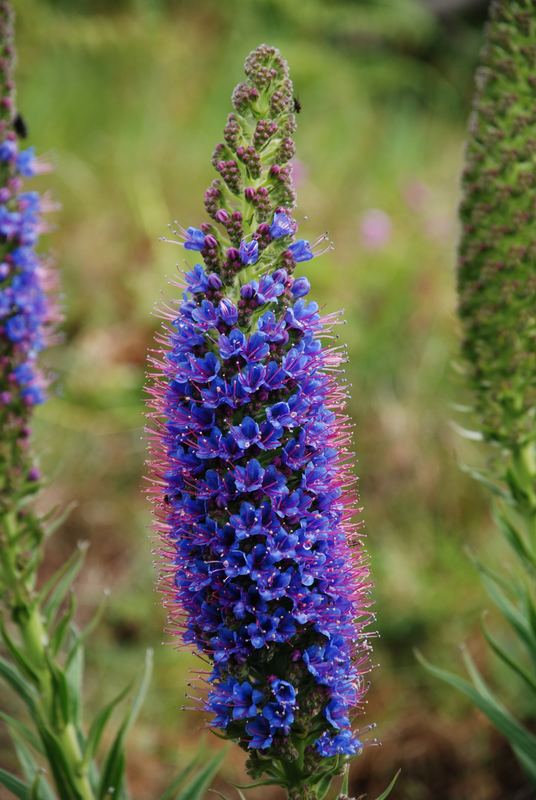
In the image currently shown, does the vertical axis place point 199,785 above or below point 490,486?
below

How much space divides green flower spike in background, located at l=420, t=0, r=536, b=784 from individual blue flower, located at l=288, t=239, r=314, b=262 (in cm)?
124

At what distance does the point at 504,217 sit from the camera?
3.59 metres

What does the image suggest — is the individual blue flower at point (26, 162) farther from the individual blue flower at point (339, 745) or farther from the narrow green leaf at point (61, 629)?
the individual blue flower at point (339, 745)

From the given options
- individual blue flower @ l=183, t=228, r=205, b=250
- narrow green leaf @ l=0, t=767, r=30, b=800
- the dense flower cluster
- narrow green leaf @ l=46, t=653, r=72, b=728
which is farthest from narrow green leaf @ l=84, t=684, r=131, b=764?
individual blue flower @ l=183, t=228, r=205, b=250

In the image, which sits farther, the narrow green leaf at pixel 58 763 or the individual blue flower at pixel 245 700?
the narrow green leaf at pixel 58 763

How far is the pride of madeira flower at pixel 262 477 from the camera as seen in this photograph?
2424 mm

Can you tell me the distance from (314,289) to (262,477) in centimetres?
621

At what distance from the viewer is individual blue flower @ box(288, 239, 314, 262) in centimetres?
259

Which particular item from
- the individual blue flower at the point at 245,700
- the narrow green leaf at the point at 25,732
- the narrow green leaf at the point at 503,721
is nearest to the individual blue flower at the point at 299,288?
the individual blue flower at the point at 245,700

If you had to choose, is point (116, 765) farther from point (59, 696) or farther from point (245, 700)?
point (245, 700)

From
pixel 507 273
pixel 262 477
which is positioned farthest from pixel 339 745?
pixel 507 273

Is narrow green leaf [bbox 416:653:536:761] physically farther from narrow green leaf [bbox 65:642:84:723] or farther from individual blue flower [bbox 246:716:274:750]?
narrow green leaf [bbox 65:642:84:723]

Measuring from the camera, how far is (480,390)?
382cm

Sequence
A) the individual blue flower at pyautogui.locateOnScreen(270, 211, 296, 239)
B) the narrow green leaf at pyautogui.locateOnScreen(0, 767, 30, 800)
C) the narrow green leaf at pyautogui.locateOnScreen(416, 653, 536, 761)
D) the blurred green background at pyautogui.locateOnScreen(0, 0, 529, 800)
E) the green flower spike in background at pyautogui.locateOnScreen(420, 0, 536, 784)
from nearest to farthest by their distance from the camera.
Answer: the individual blue flower at pyautogui.locateOnScreen(270, 211, 296, 239)
the narrow green leaf at pyautogui.locateOnScreen(0, 767, 30, 800)
the narrow green leaf at pyautogui.locateOnScreen(416, 653, 536, 761)
the green flower spike in background at pyautogui.locateOnScreen(420, 0, 536, 784)
the blurred green background at pyautogui.locateOnScreen(0, 0, 529, 800)
